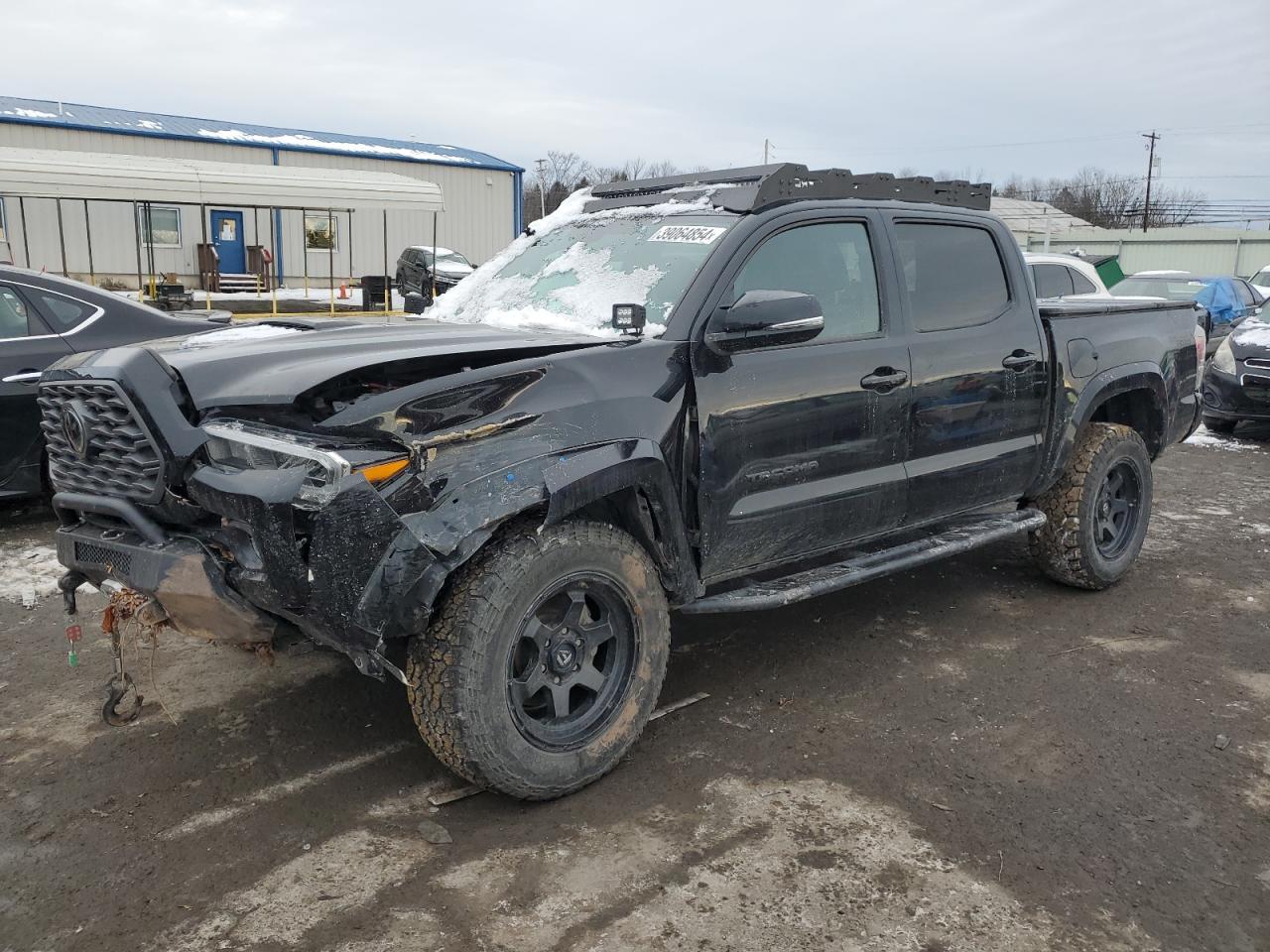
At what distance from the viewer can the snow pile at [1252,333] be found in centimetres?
1062

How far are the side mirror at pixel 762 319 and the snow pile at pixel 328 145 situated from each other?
90.3ft

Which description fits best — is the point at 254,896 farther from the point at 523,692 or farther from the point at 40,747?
the point at 40,747

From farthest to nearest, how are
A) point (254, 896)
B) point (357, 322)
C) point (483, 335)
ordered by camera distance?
point (357, 322)
point (483, 335)
point (254, 896)

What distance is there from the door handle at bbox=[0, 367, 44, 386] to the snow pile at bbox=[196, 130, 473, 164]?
24.1 meters

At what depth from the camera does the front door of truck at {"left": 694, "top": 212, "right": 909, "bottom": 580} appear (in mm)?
3596

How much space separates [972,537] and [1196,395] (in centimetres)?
234

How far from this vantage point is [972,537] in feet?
15.3

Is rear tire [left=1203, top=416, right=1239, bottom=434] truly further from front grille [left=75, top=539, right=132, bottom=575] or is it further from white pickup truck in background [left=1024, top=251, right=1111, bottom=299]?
front grille [left=75, top=539, right=132, bottom=575]

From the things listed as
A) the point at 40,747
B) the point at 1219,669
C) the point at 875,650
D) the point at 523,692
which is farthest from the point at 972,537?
the point at 40,747

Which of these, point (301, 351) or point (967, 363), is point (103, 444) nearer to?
point (301, 351)


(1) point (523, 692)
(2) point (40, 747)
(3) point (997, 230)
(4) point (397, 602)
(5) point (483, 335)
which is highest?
(3) point (997, 230)

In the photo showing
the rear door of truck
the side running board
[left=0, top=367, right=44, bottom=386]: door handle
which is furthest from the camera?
[left=0, top=367, right=44, bottom=386]: door handle

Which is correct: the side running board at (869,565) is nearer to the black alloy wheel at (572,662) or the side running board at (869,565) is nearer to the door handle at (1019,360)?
the black alloy wheel at (572,662)

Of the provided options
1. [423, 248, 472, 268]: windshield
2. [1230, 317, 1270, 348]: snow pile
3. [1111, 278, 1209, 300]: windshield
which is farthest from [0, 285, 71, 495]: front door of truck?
[423, 248, 472, 268]: windshield
